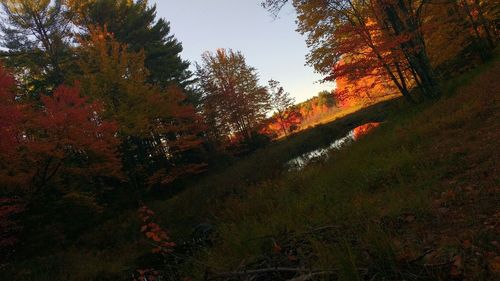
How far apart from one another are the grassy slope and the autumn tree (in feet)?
35.7

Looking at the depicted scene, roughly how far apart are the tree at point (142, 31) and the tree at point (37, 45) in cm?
189

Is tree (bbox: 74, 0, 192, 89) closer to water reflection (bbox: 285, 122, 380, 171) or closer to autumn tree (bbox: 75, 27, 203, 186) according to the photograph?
autumn tree (bbox: 75, 27, 203, 186)

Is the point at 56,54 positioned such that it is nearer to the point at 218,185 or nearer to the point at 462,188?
the point at 218,185

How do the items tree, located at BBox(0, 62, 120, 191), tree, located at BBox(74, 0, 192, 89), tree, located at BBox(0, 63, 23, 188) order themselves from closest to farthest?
tree, located at BBox(0, 63, 23, 188)
tree, located at BBox(0, 62, 120, 191)
tree, located at BBox(74, 0, 192, 89)

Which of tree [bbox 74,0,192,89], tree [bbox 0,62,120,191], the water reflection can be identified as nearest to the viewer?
tree [bbox 0,62,120,191]

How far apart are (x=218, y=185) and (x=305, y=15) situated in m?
8.64

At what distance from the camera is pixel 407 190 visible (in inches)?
223

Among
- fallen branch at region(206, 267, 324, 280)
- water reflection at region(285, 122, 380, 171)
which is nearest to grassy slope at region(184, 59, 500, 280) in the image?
fallen branch at region(206, 267, 324, 280)

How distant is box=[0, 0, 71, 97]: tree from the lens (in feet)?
64.4

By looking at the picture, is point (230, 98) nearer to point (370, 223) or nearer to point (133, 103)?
point (133, 103)

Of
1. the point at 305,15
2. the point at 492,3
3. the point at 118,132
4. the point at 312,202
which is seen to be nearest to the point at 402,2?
the point at 305,15

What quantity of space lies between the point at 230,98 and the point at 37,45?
47.6ft

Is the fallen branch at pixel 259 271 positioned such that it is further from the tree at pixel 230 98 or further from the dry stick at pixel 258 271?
the tree at pixel 230 98

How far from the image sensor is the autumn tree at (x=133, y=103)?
1819 centimetres
